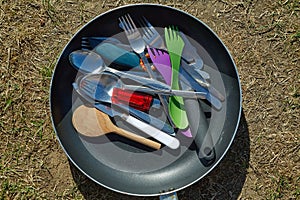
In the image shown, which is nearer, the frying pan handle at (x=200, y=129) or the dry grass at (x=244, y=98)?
the frying pan handle at (x=200, y=129)

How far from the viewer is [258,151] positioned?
114 cm

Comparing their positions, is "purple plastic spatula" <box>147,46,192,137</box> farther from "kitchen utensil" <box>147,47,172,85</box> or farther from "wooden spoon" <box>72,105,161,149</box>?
"wooden spoon" <box>72,105,161,149</box>

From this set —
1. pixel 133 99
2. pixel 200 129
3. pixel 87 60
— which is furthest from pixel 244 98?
pixel 87 60

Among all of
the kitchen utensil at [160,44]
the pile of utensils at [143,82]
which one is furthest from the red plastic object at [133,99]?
the kitchen utensil at [160,44]

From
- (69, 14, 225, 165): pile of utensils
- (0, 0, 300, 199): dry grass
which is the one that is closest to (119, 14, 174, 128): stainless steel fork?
(69, 14, 225, 165): pile of utensils

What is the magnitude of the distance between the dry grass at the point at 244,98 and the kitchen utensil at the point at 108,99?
15 cm

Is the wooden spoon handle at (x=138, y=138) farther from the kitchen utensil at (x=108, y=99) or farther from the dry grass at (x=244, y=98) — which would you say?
the dry grass at (x=244, y=98)

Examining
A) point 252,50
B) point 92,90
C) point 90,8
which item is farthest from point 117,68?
point 252,50

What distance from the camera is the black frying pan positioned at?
1046 mm

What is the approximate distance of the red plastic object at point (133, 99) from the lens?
3.42 ft

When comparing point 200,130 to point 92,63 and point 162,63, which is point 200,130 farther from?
point 92,63

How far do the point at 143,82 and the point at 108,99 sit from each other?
9 centimetres

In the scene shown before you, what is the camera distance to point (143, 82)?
1.04 meters

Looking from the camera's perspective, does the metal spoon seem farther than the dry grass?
No
